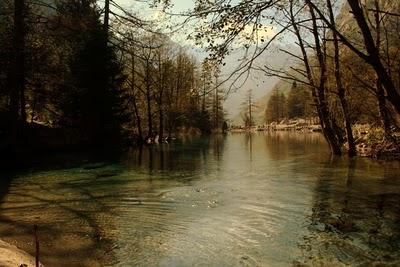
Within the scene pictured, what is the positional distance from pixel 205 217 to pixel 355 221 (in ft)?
11.7

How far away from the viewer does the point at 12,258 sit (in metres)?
6.34

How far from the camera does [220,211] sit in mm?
11516

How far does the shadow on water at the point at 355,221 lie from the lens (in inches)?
302

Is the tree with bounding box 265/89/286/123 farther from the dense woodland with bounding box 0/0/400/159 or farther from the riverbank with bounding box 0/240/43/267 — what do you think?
the riverbank with bounding box 0/240/43/267

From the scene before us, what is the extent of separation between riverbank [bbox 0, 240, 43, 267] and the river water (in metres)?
0.53

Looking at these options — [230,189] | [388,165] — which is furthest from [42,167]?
[388,165]

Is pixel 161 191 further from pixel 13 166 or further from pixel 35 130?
pixel 35 130

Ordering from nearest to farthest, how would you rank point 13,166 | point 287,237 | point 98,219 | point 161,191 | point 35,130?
1. point 287,237
2. point 98,219
3. point 161,191
4. point 13,166
5. point 35,130

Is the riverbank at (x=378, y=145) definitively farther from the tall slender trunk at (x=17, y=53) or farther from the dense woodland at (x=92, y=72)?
the tall slender trunk at (x=17, y=53)

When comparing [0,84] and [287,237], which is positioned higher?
[0,84]

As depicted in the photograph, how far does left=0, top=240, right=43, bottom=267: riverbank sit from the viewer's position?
5988mm

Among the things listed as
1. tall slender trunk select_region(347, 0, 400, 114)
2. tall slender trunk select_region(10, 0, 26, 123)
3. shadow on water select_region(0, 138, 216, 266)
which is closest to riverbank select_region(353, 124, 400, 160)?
shadow on water select_region(0, 138, 216, 266)

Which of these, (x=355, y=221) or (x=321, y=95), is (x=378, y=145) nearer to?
(x=321, y=95)

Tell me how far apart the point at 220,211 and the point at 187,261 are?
4142mm
